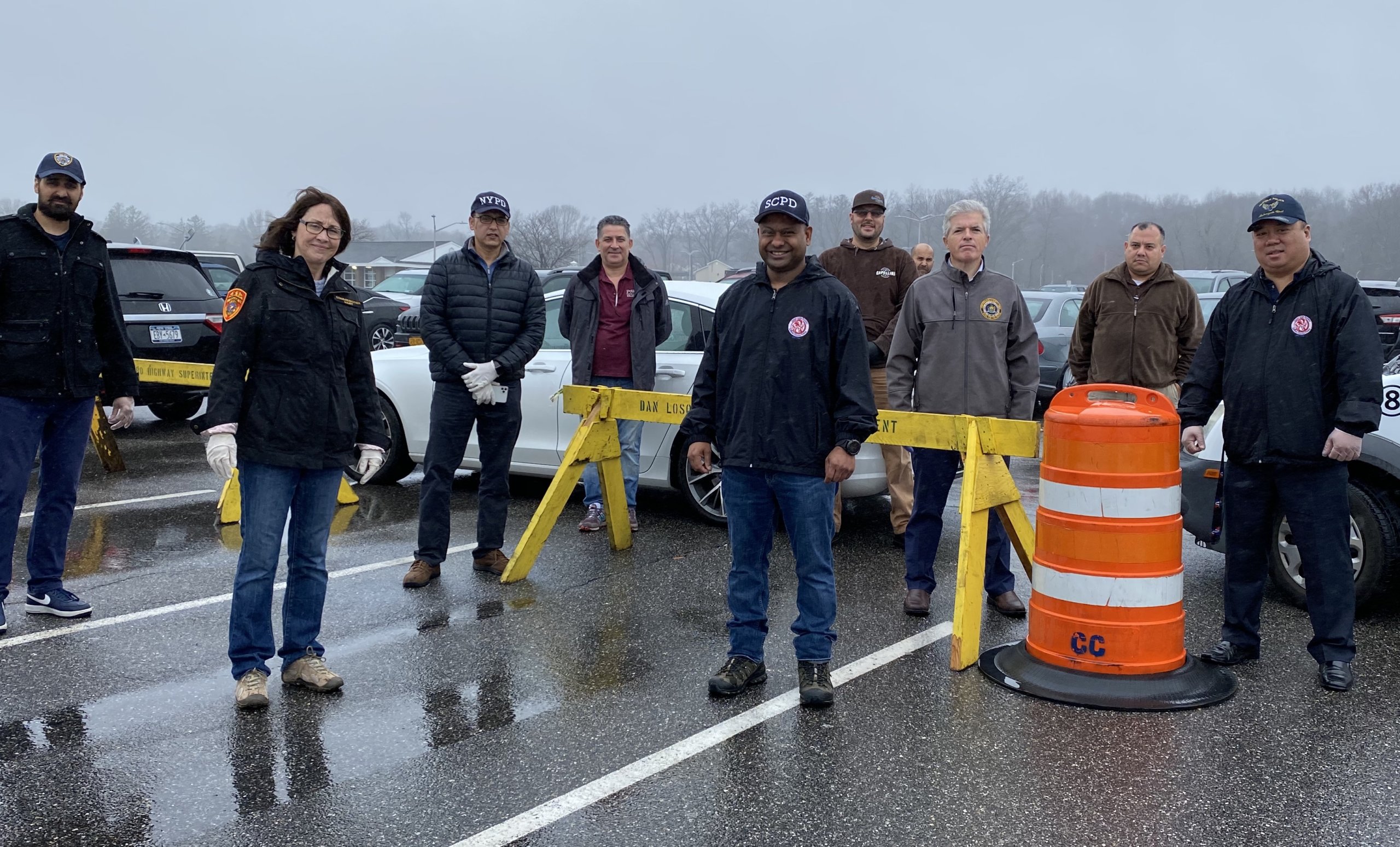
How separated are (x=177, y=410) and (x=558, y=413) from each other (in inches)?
258

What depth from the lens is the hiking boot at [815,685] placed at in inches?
165

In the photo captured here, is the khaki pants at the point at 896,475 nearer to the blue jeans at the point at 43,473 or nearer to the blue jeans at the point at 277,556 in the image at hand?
the blue jeans at the point at 277,556

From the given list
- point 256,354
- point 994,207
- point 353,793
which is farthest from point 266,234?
point 994,207

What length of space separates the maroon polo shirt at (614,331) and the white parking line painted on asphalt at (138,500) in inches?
131

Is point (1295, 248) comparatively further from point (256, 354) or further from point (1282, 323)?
point (256, 354)

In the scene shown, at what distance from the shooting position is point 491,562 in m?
6.12

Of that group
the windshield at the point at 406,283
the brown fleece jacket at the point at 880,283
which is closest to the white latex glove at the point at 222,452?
the brown fleece jacket at the point at 880,283

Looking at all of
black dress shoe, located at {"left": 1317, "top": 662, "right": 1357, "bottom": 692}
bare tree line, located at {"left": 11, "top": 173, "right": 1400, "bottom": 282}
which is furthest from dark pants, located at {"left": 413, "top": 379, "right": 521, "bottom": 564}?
bare tree line, located at {"left": 11, "top": 173, "right": 1400, "bottom": 282}

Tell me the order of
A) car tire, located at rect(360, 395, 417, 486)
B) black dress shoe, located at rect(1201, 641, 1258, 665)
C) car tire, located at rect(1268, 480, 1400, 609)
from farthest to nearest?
car tire, located at rect(360, 395, 417, 486)
car tire, located at rect(1268, 480, 1400, 609)
black dress shoe, located at rect(1201, 641, 1258, 665)

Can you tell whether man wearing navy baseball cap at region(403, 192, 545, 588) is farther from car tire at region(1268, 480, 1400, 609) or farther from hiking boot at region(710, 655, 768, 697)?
car tire at region(1268, 480, 1400, 609)

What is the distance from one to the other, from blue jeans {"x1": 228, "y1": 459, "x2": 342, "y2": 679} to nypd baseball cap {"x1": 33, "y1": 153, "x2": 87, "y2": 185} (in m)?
1.75

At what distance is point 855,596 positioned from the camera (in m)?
5.71

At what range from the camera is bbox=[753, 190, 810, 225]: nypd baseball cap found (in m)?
4.18

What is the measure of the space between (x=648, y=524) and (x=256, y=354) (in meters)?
3.46
